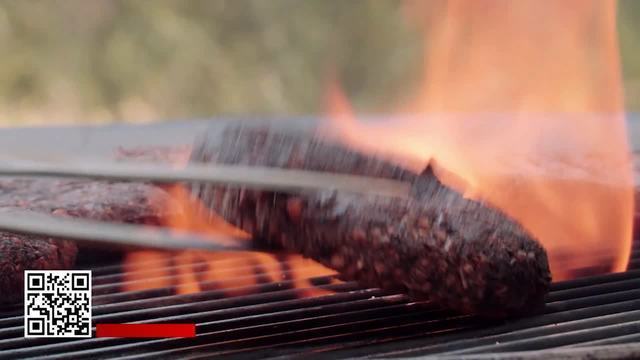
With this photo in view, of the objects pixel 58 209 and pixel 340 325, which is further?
pixel 58 209

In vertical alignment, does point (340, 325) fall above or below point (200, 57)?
below

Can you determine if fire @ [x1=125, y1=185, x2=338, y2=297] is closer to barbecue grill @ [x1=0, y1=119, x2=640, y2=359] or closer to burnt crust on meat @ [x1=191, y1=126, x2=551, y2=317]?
barbecue grill @ [x1=0, y1=119, x2=640, y2=359]

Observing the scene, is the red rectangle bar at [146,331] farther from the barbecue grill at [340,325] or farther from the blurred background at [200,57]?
the blurred background at [200,57]

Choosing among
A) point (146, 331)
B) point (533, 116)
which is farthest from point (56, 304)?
point (533, 116)

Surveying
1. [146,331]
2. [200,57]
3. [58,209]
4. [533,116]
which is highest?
[200,57]

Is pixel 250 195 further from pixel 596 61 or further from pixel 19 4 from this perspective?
pixel 596 61

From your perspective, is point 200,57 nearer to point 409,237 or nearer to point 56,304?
point 56,304

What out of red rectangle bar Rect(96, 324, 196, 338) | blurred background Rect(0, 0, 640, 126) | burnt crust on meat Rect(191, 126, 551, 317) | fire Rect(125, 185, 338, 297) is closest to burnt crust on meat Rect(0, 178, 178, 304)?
fire Rect(125, 185, 338, 297)

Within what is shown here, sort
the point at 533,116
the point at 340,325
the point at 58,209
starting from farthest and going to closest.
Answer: the point at 533,116, the point at 58,209, the point at 340,325
